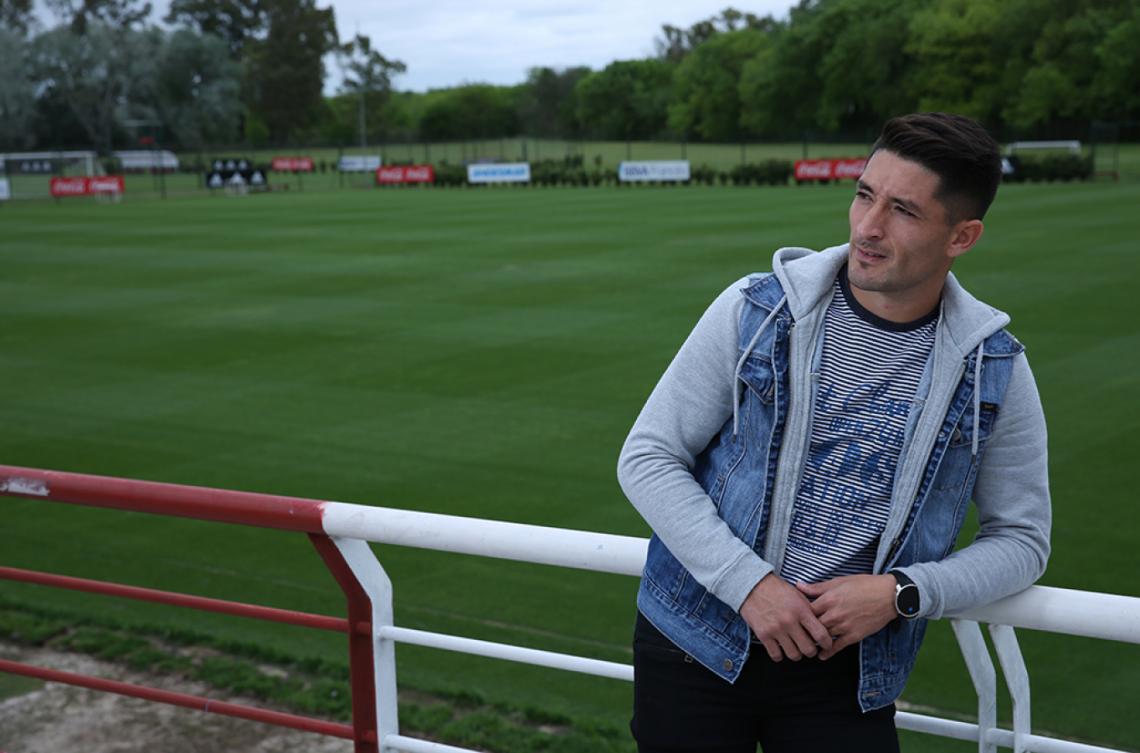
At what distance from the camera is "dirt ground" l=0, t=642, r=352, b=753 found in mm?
5332

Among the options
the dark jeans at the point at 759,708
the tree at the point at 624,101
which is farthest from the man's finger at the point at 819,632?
the tree at the point at 624,101

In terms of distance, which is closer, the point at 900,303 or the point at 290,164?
the point at 900,303

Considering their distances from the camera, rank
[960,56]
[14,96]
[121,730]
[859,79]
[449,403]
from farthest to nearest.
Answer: [859,79]
[14,96]
[960,56]
[449,403]
[121,730]

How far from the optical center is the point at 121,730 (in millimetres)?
5461

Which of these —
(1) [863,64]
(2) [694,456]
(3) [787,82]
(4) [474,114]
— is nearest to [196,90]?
(4) [474,114]

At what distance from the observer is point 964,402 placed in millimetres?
2318

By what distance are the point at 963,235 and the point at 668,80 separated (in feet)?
397

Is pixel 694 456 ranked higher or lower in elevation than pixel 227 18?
lower

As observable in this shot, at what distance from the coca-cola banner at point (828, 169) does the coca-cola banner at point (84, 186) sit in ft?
85.0

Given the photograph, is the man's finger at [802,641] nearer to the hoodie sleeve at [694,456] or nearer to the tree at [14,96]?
the hoodie sleeve at [694,456]

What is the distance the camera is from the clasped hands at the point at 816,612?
2.28 m

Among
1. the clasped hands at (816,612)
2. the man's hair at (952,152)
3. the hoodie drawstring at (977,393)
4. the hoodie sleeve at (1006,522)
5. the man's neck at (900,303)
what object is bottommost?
the clasped hands at (816,612)

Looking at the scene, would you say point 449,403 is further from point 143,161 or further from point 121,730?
point 143,161

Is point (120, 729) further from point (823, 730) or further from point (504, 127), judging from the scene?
point (504, 127)
